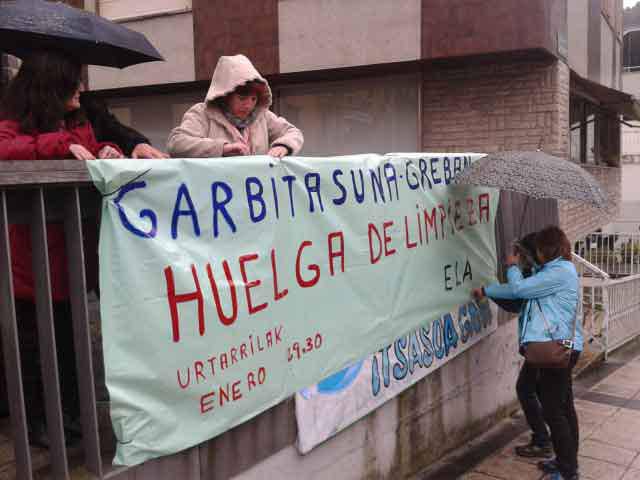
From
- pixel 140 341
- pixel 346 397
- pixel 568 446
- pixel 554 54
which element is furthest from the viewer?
pixel 554 54

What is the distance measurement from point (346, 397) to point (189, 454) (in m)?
1.07

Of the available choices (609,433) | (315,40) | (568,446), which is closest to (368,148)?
(315,40)

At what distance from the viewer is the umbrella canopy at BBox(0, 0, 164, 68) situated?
3.64 metres

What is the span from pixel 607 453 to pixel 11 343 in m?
4.25

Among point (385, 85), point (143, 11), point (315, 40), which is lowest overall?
point (385, 85)

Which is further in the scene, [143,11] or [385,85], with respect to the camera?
[143,11]

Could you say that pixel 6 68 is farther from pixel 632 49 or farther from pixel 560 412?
pixel 632 49

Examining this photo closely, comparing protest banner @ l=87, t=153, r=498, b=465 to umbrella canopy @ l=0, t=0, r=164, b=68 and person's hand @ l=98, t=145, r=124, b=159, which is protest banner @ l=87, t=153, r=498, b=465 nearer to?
person's hand @ l=98, t=145, r=124, b=159

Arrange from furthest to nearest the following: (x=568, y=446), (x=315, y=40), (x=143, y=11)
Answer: (x=143, y=11) → (x=315, y=40) → (x=568, y=446)

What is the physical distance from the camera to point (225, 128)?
3516 millimetres

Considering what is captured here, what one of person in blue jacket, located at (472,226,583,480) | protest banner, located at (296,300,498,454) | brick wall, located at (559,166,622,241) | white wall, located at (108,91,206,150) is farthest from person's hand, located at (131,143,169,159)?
white wall, located at (108,91,206,150)

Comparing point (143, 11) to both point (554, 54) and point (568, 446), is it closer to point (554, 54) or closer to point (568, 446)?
point (554, 54)

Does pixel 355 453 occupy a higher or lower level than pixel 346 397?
lower

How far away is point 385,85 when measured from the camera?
927cm
